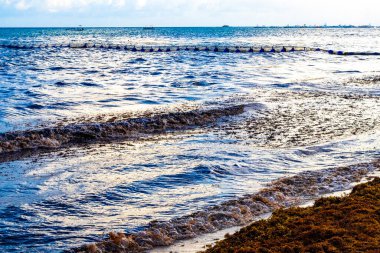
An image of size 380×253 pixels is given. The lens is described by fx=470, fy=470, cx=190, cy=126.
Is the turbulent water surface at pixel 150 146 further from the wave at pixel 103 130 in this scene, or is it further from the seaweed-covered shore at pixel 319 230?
the seaweed-covered shore at pixel 319 230

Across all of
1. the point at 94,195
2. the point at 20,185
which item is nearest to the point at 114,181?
the point at 94,195

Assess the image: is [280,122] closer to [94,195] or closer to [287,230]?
[94,195]

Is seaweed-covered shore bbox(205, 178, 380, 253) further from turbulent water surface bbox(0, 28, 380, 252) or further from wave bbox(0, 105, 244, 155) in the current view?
wave bbox(0, 105, 244, 155)

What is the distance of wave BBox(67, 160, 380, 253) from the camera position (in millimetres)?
6113

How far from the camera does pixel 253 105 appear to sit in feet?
57.4

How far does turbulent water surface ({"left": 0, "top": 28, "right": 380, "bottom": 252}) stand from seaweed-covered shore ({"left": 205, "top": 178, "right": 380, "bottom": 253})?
4.94 feet

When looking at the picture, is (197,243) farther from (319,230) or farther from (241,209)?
(319,230)

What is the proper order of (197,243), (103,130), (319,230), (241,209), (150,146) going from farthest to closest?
(103,130), (150,146), (241,209), (197,243), (319,230)

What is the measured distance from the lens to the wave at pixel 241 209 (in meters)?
6.11

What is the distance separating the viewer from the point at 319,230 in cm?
539

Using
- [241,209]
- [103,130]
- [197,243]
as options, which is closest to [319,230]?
[197,243]

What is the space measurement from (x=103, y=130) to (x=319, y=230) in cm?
921

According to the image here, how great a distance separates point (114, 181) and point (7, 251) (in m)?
2.97

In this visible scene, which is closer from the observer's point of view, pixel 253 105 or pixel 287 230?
pixel 287 230
